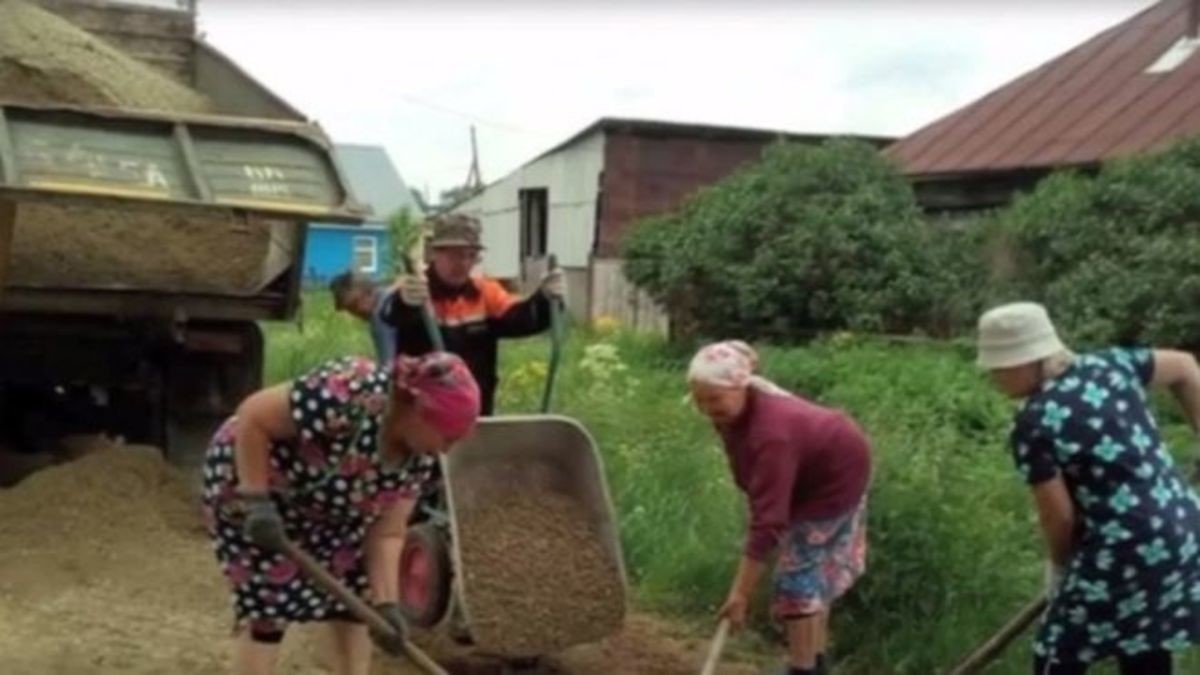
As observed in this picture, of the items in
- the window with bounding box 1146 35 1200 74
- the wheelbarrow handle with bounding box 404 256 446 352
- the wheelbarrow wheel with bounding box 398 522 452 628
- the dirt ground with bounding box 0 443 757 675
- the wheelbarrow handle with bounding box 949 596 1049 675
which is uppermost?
the window with bounding box 1146 35 1200 74

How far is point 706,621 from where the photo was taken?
24.2 ft

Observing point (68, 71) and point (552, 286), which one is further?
point (68, 71)

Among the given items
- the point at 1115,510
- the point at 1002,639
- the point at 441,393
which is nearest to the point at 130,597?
the point at 441,393

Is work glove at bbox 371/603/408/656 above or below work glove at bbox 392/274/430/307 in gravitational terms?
below

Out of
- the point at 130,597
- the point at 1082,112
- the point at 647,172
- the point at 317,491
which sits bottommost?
the point at 130,597

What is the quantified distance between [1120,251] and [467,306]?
7954 millimetres

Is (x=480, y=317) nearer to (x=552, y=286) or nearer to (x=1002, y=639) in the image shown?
(x=552, y=286)

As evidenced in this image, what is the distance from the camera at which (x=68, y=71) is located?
8562 millimetres

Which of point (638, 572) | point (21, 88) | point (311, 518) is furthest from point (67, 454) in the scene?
point (311, 518)

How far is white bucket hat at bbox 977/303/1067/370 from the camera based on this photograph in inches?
177

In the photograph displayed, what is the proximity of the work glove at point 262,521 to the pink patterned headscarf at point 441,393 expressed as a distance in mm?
485

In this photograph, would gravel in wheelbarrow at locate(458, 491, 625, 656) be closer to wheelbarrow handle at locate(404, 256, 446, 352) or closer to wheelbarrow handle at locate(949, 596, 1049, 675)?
wheelbarrow handle at locate(404, 256, 446, 352)

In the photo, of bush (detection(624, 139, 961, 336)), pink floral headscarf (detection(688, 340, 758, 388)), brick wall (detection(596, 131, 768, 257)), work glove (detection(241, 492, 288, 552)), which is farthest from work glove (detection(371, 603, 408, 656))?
brick wall (detection(596, 131, 768, 257))

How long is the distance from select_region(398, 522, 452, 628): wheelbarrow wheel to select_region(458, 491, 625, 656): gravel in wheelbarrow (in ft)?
0.36
